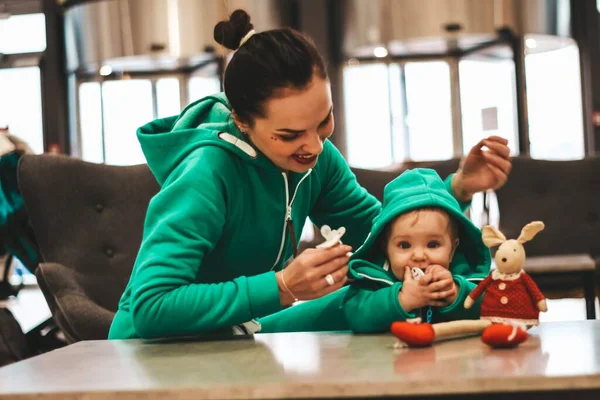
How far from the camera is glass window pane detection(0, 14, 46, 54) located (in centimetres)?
1055

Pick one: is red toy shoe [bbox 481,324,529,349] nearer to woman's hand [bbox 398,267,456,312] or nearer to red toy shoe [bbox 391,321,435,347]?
red toy shoe [bbox 391,321,435,347]

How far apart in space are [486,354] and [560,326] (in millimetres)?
299

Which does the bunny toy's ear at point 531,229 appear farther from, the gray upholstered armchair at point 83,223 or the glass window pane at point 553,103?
the glass window pane at point 553,103

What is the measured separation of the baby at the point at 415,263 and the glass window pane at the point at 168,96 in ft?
29.0

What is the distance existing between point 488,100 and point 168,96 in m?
4.07

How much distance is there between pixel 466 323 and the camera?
1.21 metres

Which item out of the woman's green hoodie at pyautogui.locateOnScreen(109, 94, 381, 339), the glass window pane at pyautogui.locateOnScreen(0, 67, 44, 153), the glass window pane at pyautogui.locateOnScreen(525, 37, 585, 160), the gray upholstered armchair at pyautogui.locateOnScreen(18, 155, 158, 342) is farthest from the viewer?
the glass window pane at pyautogui.locateOnScreen(0, 67, 44, 153)

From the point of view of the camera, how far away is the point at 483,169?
1.64 meters

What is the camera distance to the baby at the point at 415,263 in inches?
52.5

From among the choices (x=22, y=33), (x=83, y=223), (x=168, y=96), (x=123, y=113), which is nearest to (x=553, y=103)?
(x=168, y=96)

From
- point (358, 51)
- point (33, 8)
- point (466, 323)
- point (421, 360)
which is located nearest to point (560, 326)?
point (466, 323)

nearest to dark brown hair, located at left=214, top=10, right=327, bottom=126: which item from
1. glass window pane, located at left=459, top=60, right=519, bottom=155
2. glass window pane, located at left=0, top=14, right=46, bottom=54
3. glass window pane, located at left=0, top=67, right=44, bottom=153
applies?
glass window pane, located at left=459, top=60, right=519, bottom=155

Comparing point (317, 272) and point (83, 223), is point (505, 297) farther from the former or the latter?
point (83, 223)

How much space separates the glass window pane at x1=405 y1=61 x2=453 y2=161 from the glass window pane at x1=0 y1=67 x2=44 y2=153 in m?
4.86
